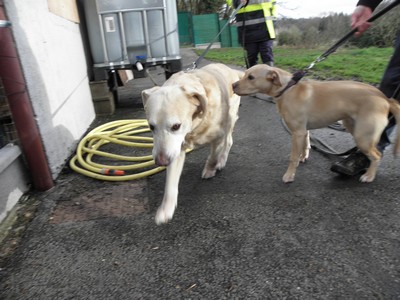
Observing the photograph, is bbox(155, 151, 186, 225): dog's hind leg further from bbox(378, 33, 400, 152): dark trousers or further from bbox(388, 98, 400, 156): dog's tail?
bbox(378, 33, 400, 152): dark trousers

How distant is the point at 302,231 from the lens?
2.19 m

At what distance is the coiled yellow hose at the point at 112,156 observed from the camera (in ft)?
10.6

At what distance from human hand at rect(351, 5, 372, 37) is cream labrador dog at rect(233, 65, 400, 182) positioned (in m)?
0.46

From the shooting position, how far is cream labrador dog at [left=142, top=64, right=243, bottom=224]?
217 cm

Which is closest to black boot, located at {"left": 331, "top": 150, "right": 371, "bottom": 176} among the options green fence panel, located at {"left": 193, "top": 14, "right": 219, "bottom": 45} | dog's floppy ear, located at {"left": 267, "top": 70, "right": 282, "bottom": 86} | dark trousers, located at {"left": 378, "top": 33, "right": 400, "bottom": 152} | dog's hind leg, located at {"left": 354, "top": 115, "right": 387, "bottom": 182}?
dog's hind leg, located at {"left": 354, "top": 115, "right": 387, "bottom": 182}

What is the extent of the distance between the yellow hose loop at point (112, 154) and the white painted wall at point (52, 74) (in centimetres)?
17

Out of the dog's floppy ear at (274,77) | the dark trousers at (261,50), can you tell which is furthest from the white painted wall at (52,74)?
the dark trousers at (261,50)

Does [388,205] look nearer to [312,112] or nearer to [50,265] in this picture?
[312,112]

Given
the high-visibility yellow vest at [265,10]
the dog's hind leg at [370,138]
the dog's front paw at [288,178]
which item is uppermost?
the high-visibility yellow vest at [265,10]

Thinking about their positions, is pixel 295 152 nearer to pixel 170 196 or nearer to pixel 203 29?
pixel 170 196

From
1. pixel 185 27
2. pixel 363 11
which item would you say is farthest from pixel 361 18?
pixel 185 27

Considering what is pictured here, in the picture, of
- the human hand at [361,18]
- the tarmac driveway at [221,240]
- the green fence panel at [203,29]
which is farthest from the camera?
the green fence panel at [203,29]

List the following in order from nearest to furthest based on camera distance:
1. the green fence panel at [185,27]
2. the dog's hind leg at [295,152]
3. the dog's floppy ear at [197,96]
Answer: the dog's floppy ear at [197,96], the dog's hind leg at [295,152], the green fence panel at [185,27]

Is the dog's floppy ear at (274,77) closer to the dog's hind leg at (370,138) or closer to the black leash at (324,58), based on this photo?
the black leash at (324,58)
